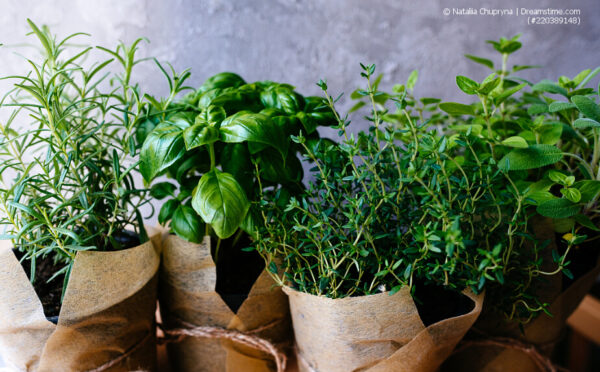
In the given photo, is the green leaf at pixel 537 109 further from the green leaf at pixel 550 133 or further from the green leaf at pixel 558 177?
the green leaf at pixel 558 177

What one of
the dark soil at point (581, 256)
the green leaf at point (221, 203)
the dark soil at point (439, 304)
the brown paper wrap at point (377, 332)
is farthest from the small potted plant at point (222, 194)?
the dark soil at point (581, 256)

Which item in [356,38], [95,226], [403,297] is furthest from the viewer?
[356,38]

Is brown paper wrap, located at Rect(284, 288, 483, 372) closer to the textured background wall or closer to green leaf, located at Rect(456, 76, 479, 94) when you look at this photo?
green leaf, located at Rect(456, 76, 479, 94)

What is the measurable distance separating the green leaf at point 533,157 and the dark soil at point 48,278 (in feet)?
2.05

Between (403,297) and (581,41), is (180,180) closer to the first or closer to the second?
(403,297)

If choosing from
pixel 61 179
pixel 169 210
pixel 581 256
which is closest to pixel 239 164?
pixel 169 210

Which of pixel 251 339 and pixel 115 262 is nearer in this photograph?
pixel 115 262

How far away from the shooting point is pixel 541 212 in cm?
58

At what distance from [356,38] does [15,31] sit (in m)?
0.71

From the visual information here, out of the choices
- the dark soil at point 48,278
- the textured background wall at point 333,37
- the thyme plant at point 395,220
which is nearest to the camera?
the thyme plant at point 395,220

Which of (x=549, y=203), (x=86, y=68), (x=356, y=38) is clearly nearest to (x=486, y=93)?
(x=549, y=203)

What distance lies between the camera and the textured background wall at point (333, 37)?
0.91 m

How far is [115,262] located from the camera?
61cm

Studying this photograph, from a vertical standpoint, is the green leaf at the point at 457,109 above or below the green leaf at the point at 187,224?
above
